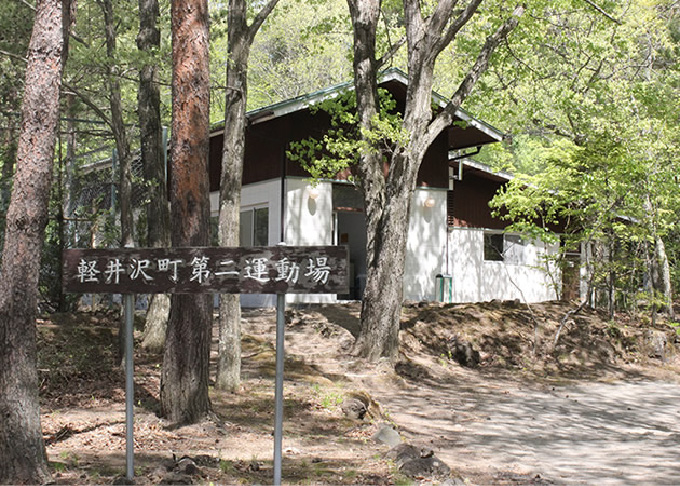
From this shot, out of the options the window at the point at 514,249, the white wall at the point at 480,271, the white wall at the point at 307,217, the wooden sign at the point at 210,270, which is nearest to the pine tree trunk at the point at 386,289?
the white wall at the point at 307,217

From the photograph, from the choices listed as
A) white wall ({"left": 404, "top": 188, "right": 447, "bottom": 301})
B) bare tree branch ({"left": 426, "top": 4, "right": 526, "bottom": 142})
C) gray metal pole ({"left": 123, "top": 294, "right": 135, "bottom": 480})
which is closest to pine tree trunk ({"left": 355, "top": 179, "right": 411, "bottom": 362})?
bare tree branch ({"left": 426, "top": 4, "right": 526, "bottom": 142})

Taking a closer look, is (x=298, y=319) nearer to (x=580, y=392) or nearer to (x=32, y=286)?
(x=580, y=392)

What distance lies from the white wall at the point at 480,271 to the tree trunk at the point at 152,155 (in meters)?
9.87

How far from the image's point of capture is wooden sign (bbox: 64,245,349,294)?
14.6 feet

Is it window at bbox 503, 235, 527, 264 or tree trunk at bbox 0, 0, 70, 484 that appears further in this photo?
window at bbox 503, 235, 527, 264

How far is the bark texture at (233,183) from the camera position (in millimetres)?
8609

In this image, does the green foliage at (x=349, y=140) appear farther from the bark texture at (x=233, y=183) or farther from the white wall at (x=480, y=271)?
the white wall at (x=480, y=271)

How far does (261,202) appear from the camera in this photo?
16844mm

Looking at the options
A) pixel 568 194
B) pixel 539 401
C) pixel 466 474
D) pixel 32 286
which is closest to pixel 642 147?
pixel 568 194

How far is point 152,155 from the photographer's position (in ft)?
37.9

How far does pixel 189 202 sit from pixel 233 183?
186 centimetres

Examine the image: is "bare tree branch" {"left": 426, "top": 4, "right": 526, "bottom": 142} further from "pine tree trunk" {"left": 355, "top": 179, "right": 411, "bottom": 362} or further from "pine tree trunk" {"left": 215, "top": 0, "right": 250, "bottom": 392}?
"pine tree trunk" {"left": 215, "top": 0, "right": 250, "bottom": 392}

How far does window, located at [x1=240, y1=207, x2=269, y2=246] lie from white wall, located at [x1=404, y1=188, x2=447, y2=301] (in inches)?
151

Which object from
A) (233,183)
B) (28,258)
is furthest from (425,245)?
(28,258)
